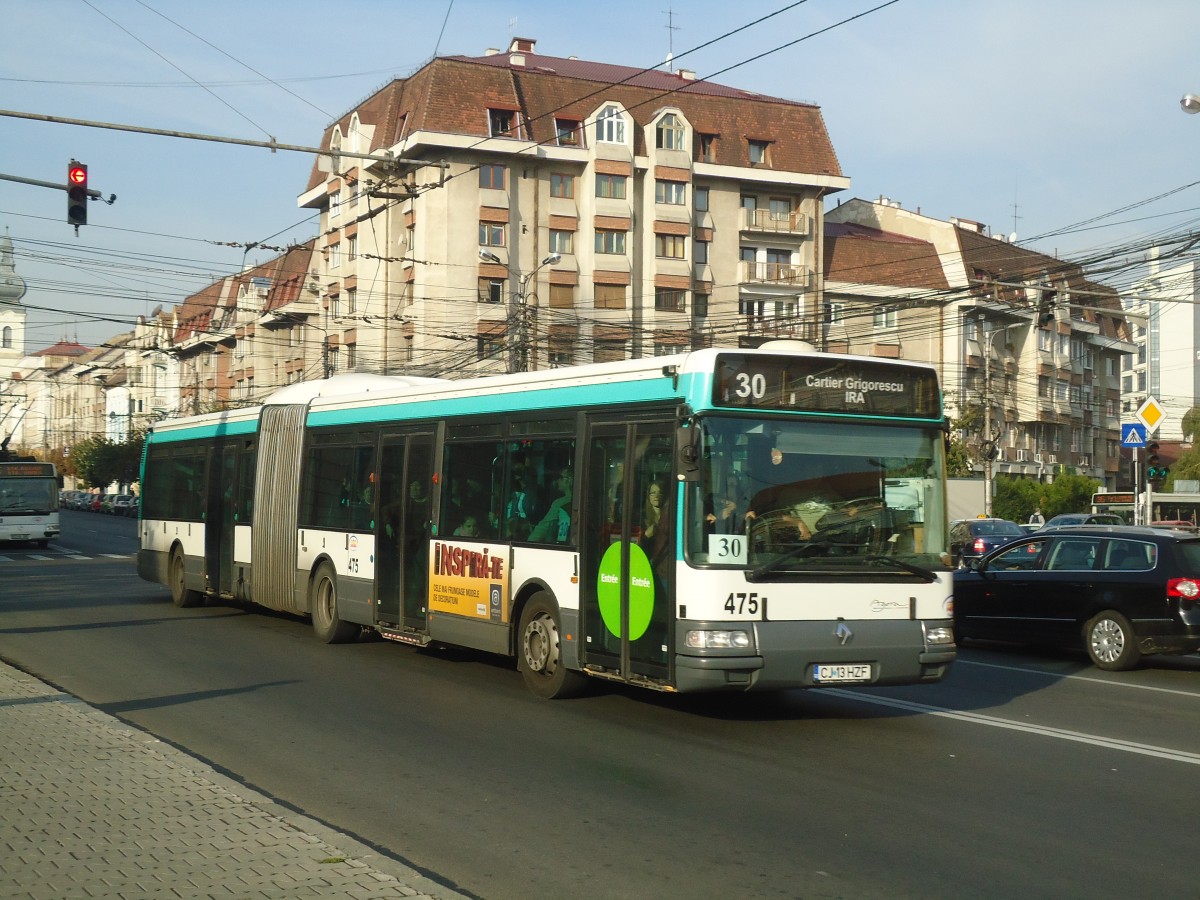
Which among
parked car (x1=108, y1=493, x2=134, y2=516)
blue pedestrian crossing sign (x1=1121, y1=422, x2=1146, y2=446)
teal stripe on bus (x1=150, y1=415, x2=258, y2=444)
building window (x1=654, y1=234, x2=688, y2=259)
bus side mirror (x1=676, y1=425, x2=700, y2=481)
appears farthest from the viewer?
parked car (x1=108, y1=493, x2=134, y2=516)

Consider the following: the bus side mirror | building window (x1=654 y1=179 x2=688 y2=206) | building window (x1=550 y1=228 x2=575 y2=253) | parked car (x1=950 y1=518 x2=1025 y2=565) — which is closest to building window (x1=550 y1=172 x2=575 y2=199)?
building window (x1=550 y1=228 x2=575 y2=253)

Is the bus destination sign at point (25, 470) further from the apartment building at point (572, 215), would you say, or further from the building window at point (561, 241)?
the building window at point (561, 241)

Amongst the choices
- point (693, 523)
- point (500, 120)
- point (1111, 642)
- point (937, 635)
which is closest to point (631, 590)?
point (693, 523)

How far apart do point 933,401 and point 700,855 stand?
5.15 meters

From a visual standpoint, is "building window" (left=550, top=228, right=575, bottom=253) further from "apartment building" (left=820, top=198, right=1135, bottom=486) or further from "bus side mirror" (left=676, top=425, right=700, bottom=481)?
"bus side mirror" (left=676, top=425, right=700, bottom=481)

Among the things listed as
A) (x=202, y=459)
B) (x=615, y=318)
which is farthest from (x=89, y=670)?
(x=615, y=318)

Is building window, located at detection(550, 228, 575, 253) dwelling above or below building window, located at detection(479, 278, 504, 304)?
above

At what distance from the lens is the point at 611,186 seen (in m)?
59.8

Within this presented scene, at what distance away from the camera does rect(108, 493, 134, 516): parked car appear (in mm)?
84625

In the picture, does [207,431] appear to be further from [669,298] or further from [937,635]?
[669,298]

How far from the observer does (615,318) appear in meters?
59.3

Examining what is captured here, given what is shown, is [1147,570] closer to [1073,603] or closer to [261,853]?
[1073,603]

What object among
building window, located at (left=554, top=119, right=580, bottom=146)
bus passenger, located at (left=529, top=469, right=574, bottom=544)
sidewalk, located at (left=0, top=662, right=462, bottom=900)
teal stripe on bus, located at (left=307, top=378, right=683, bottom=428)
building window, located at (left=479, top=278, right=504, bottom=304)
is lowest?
sidewalk, located at (left=0, top=662, right=462, bottom=900)

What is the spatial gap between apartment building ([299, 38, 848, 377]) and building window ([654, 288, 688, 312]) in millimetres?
100
